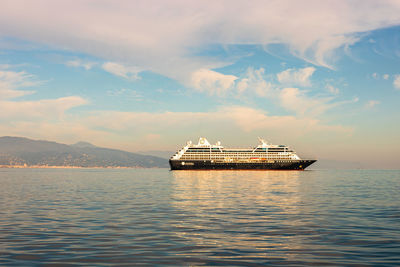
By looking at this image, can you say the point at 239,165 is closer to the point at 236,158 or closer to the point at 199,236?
the point at 236,158

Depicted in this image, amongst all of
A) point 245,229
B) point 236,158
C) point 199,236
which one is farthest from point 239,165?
point 199,236

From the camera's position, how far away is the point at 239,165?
13925 cm

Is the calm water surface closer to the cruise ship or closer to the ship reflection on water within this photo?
the ship reflection on water

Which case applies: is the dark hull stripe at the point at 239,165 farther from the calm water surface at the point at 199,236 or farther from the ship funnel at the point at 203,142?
the calm water surface at the point at 199,236

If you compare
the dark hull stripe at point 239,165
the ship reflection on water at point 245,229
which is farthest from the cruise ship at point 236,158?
the ship reflection on water at point 245,229

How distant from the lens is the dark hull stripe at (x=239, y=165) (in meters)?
138

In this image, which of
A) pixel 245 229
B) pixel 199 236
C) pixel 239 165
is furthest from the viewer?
pixel 239 165

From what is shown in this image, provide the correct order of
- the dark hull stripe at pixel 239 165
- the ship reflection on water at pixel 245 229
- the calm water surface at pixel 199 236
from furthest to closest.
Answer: the dark hull stripe at pixel 239 165
the ship reflection on water at pixel 245 229
the calm water surface at pixel 199 236

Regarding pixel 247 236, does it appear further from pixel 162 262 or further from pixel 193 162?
pixel 193 162

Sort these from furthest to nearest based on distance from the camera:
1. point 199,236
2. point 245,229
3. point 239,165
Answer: point 239,165 → point 245,229 → point 199,236

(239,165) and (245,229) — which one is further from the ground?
(239,165)

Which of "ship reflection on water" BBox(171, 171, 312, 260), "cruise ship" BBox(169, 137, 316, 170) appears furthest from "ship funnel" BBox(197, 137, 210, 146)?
"ship reflection on water" BBox(171, 171, 312, 260)

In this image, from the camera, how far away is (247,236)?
15828 millimetres

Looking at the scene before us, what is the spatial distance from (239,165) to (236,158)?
119 inches
